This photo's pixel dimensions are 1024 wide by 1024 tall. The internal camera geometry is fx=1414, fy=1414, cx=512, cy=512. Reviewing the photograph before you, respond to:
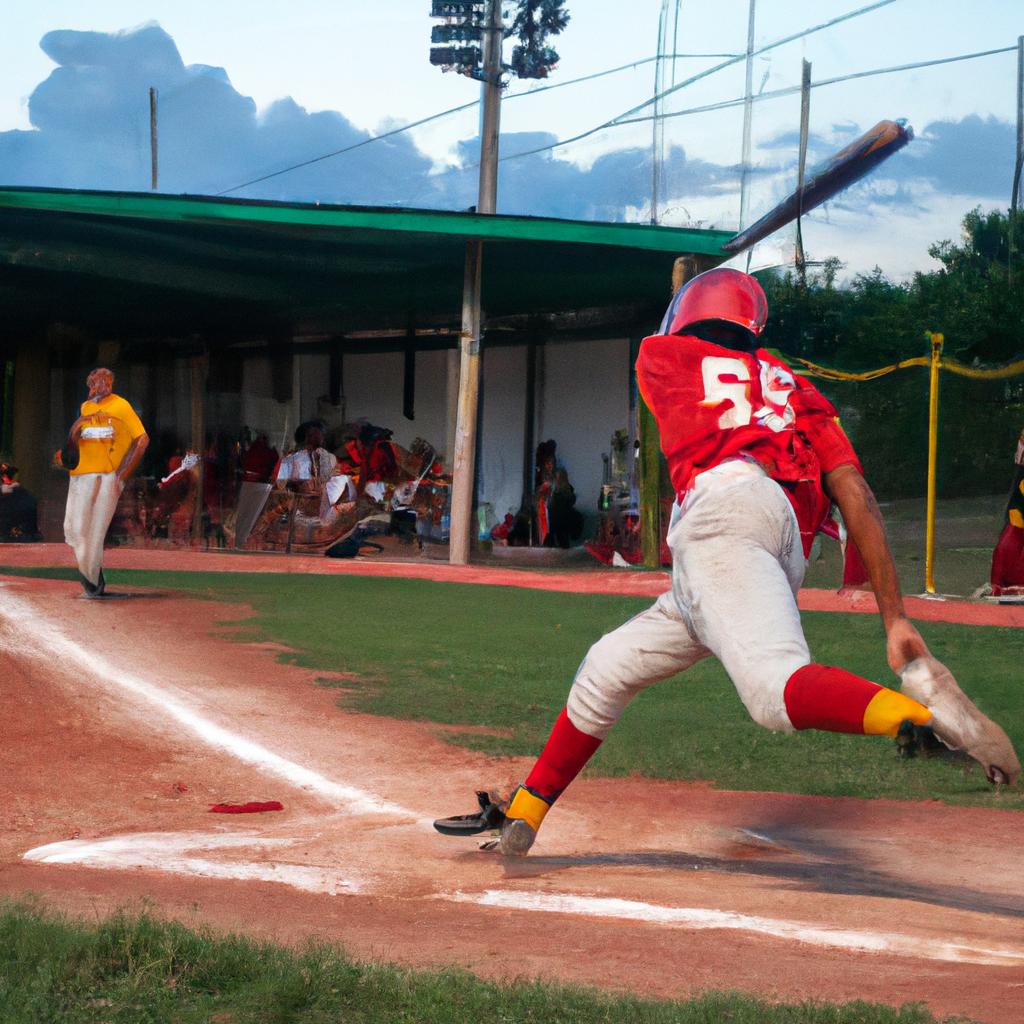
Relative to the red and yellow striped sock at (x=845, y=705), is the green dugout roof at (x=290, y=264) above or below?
above

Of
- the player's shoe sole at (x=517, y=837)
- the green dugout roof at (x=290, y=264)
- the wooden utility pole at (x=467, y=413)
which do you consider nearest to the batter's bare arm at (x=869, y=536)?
the player's shoe sole at (x=517, y=837)

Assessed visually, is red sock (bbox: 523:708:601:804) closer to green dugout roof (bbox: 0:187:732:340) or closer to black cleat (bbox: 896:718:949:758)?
black cleat (bbox: 896:718:949:758)

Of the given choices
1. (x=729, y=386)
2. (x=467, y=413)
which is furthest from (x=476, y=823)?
(x=467, y=413)

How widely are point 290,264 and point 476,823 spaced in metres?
14.2

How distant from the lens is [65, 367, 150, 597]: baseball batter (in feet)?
37.5

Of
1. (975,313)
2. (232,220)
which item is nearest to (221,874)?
(232,220)

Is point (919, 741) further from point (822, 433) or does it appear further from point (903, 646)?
point (822, 433)

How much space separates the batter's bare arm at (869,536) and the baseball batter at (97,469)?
27.4 ft

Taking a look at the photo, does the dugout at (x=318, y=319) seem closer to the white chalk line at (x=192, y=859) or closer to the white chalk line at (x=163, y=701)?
the white chalk line at (x=163, y=701)

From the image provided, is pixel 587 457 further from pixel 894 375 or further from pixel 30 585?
pixel 30 585

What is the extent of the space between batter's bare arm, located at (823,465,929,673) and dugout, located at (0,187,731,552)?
1201 centimetres

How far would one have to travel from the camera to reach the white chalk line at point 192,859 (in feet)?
14.5

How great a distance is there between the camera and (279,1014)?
2920 mm

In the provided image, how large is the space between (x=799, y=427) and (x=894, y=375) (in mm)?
13195
